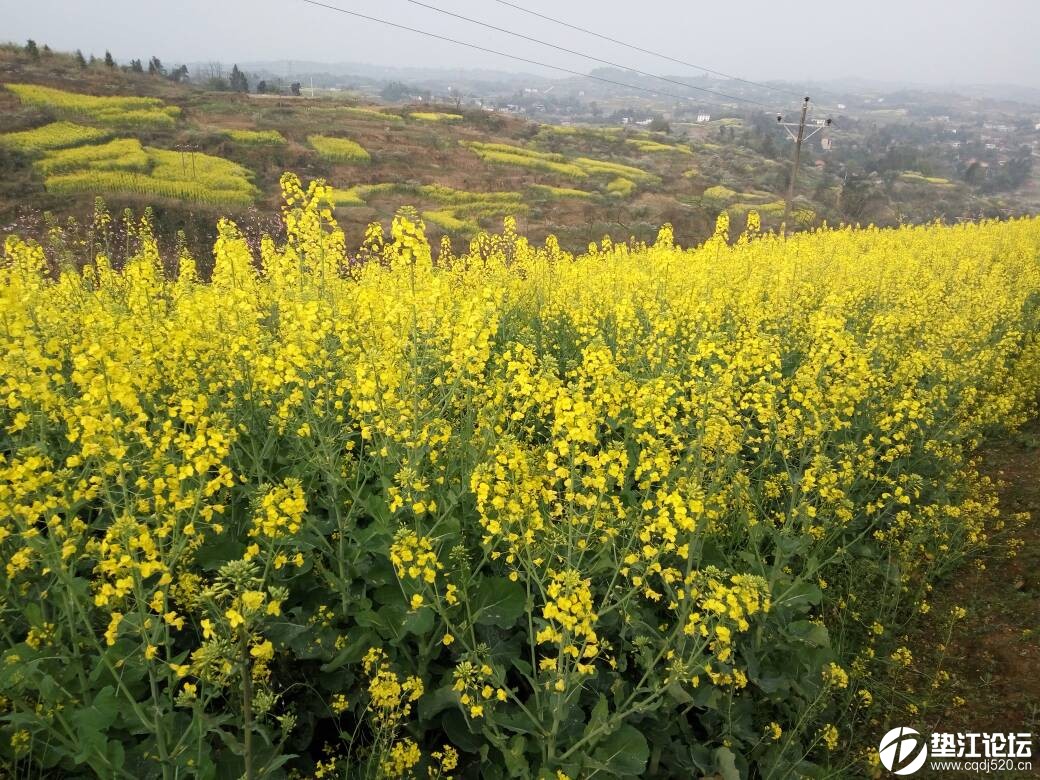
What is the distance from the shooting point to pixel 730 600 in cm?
242

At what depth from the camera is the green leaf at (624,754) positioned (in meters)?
2.64

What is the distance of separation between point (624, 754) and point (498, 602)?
3.07 ft

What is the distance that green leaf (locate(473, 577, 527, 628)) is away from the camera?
313cm

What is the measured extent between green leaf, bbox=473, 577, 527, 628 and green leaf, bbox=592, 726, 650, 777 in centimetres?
72

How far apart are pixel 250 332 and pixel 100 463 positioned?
6.25ft

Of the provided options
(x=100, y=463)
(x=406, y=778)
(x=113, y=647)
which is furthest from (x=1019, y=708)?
(x=100, y=463)

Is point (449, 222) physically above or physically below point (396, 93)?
below

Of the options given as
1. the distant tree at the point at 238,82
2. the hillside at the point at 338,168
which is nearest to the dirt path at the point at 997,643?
the hillside at the point at 338,168

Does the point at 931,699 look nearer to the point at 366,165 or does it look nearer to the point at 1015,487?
the point at 1015,487

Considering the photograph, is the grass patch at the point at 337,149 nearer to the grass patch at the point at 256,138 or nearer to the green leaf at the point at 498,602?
the grass patch at the point at 256,138

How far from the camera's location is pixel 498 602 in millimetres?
3215

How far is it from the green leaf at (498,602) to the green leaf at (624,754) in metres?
0.72

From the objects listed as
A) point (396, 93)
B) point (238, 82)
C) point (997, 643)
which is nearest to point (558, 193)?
point (997, 643)

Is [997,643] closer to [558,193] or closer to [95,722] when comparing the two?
[95,722]
